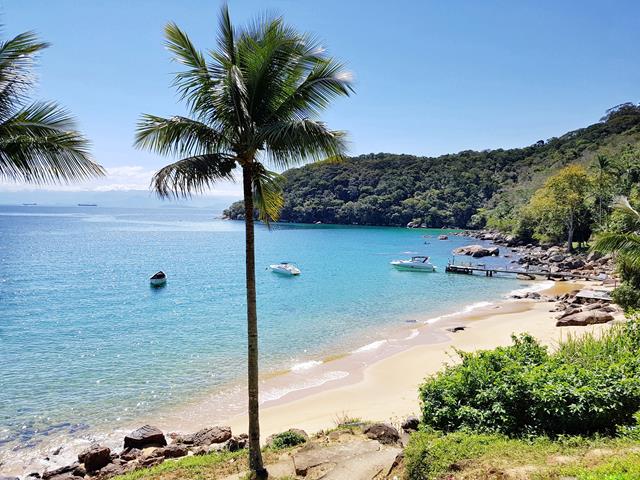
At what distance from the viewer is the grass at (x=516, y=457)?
19.6ft

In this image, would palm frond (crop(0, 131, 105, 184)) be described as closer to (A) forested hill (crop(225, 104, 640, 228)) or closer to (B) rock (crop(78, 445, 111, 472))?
(B) rock (crop(78, 445, 111, 472))

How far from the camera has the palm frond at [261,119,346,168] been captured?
24.3ft

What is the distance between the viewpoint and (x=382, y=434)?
9773 millimetres

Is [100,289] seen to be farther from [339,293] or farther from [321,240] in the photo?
[321,240]

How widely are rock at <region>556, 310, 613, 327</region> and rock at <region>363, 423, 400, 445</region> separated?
63.9 feet

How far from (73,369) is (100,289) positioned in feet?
74.2

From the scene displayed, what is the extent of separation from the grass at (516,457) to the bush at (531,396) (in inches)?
20.6

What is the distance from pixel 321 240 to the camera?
97.2 metres

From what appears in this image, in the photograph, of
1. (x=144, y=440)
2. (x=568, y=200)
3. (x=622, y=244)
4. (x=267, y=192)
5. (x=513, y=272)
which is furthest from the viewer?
(x=568, y=200)

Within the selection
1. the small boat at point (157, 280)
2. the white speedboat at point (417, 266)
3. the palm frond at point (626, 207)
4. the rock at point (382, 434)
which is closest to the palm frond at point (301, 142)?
the rock at point (382, 434)

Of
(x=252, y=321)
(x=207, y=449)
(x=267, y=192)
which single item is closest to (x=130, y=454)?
(x=207, y=449)

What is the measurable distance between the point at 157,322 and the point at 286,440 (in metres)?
21.8

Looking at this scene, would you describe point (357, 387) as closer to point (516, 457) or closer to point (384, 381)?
point (384, 381)

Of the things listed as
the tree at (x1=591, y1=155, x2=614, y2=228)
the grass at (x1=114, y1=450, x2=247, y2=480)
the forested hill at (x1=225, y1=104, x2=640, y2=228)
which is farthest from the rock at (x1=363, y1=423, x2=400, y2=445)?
the forested hill at (x1=225, y1=104, x2=640, y2=228)
